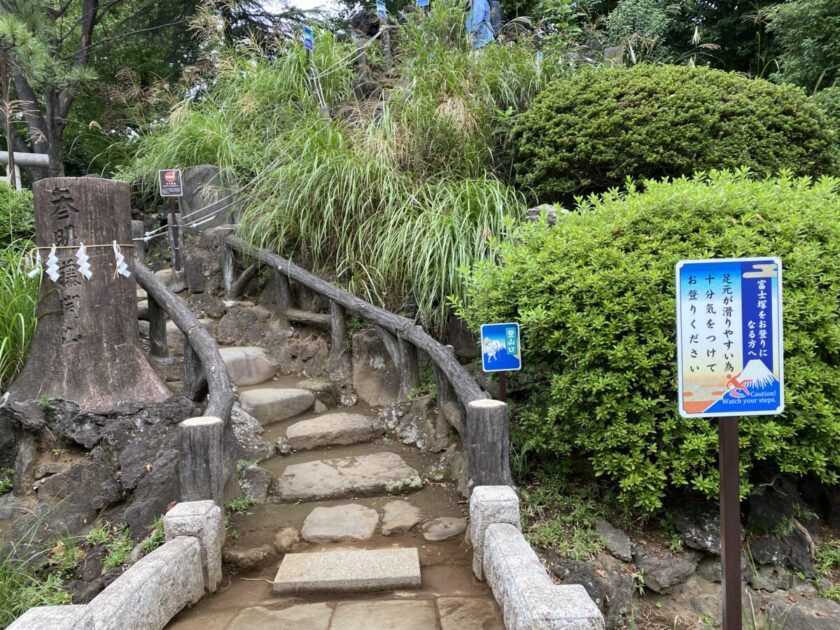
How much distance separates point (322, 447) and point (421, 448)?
2.41 ft

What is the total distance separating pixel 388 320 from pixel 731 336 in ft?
9.51

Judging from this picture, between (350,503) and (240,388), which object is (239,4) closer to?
(240,388)

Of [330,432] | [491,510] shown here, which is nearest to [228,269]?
[330,432]

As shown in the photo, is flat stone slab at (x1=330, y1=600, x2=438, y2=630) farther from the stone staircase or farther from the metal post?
the metal post

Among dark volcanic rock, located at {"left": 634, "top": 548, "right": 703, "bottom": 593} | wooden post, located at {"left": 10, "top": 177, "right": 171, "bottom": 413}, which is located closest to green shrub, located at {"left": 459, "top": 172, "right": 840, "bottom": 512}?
dark volcanic rock, located at {"left": 634, "top": 548, "right": 703, "bottom": 593}

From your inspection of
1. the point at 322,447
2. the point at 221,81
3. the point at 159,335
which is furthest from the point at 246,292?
the point at 221,81

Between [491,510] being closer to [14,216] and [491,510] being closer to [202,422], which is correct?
[202,422]

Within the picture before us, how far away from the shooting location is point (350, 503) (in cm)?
351

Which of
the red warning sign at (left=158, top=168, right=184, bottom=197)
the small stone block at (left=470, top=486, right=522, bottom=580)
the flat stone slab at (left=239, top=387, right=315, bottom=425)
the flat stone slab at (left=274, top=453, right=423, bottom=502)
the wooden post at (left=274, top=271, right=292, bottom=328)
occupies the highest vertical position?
the red warning sign at (left=158, top=168, right=184, bottom=197)

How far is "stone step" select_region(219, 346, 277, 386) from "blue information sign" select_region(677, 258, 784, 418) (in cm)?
399

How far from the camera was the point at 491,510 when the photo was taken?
2.74 m

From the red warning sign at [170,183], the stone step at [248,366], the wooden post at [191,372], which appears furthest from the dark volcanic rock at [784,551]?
the red warning sign at [170,183]

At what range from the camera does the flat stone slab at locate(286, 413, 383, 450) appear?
4145mm

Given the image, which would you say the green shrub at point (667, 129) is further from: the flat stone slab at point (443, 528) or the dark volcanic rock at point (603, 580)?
the dark volcanic rock at point (603, 580)
